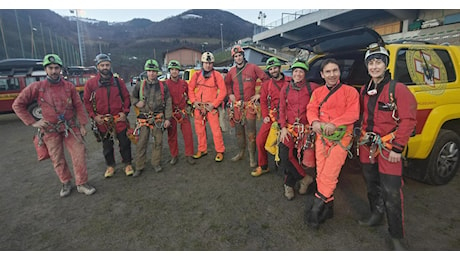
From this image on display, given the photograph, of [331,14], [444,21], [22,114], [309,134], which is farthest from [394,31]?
[22,114]

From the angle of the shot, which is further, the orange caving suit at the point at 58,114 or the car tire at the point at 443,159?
the orange caving suit at the point at 58,114

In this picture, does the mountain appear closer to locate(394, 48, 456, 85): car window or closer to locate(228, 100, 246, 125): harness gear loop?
locate(228, 100, 246, 125): harness gear loop

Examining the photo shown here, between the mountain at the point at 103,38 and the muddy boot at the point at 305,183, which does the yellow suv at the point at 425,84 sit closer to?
the muddy boot at the point at 305,183

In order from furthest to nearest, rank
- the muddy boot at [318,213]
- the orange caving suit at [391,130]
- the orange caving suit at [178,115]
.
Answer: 1. the orange caving suit at [178,115]
2. the muddy boot at [318,213]
3. the orange caving suit at [391,130]

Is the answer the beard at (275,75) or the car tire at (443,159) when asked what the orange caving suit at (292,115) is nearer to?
the beard at (275,75)

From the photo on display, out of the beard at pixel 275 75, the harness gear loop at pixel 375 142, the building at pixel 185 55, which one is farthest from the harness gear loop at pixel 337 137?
the building at pixel 185 55

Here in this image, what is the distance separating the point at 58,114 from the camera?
393 cm

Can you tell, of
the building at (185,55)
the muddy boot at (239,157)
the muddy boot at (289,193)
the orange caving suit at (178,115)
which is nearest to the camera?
the muddy boot at (289,193)

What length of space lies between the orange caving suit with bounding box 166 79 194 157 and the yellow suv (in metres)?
2.46

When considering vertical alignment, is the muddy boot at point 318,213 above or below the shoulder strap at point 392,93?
below

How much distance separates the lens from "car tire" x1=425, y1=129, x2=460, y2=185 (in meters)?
3.56

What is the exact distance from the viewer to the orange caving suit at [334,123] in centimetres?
279

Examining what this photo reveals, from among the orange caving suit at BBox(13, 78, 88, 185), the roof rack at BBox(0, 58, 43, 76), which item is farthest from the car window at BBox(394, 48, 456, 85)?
the roof rack at BBox(0, 58, 43, 76)

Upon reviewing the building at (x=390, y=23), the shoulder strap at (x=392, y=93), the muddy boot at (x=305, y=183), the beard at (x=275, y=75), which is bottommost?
the muddy boot at (x=305, y=183)
